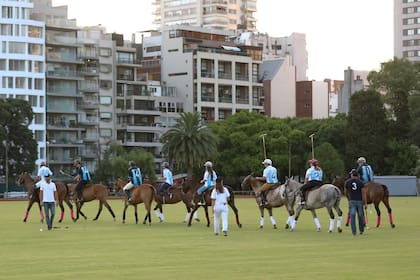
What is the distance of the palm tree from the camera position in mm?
108438

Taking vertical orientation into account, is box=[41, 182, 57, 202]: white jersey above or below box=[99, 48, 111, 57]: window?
below

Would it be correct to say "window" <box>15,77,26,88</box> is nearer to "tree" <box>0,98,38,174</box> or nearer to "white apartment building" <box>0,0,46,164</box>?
"white apartment building" <box>0,0,46,164</box>

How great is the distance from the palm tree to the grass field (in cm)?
7113

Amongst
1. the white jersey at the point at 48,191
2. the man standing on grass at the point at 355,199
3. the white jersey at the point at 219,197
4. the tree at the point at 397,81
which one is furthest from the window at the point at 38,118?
the man standing on grass at the point at 355,199

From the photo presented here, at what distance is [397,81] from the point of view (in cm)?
12119

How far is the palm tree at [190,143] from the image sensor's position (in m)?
108

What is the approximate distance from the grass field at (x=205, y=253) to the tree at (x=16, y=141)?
76739mm

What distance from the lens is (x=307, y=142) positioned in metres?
120

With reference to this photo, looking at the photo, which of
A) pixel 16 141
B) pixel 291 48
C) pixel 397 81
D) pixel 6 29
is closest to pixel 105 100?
pixel 6 29

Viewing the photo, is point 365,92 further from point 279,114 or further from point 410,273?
point 410,273

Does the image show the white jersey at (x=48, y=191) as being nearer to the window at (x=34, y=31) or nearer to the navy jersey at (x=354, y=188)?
the navy jersey at (x=354, y=188)

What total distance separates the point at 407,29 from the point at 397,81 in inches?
2960

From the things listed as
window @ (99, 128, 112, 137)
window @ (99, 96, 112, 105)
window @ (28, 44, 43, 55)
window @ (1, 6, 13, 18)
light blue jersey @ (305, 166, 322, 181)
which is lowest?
light blue jersey @ (305, 166, 322, 181)

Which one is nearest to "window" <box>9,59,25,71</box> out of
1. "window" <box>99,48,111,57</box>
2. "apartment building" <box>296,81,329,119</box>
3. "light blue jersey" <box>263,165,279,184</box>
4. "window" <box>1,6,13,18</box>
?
"window" <box>1,6,13,18</box>
